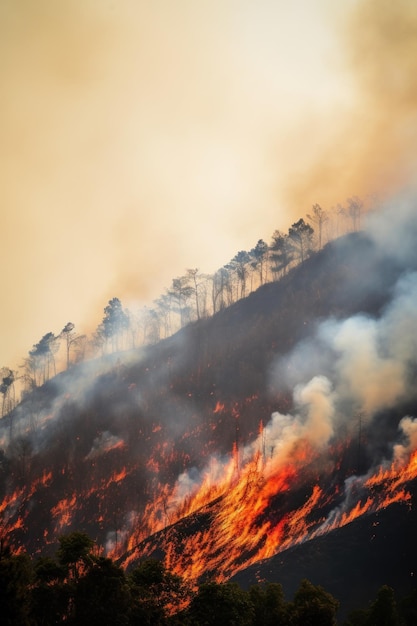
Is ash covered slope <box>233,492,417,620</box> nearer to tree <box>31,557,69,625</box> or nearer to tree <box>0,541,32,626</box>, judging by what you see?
tree <box>31,557,69,625</box>

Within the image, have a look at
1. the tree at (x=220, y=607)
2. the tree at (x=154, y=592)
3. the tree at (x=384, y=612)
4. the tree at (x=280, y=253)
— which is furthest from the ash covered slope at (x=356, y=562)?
the tree at (x=280, y=253)

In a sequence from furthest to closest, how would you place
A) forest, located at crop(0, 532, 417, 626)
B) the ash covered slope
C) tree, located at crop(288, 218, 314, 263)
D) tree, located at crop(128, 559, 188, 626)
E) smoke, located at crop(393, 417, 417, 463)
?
tree, located at crop(288, 218, 314, 263) → smoke, located at crop(393, 417, 417, 463) → the ash covered slope → tree, located at crop(128, 559, 188, 626) → forest, located at crop(0, 532, 417, 626)

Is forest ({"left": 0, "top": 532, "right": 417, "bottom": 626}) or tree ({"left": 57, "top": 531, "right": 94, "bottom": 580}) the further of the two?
tree ({"left": 57, "top": 531, "right": 94, "bottom": 580})

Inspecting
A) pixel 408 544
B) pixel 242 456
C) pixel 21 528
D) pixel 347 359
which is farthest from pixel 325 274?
pixel 21 528

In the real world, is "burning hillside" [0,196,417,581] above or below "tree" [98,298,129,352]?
below

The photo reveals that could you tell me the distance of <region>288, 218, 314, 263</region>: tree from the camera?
147750 millimetres

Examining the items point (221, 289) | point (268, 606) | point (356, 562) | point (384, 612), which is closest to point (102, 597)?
point (268, 606)

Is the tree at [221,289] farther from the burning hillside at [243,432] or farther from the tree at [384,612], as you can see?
the tree at [384,612]

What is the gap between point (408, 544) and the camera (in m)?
80.4

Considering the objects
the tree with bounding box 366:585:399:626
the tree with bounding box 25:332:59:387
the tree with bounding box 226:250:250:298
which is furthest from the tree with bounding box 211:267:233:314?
the tree with bounding box 366:585:399:626

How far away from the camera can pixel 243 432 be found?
10469 centimetres

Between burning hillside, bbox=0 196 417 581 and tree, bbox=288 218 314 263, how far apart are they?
6850 millimetres

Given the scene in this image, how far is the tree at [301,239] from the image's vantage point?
485ft

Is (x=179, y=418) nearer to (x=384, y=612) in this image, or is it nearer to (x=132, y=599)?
(x=384, y=612)
